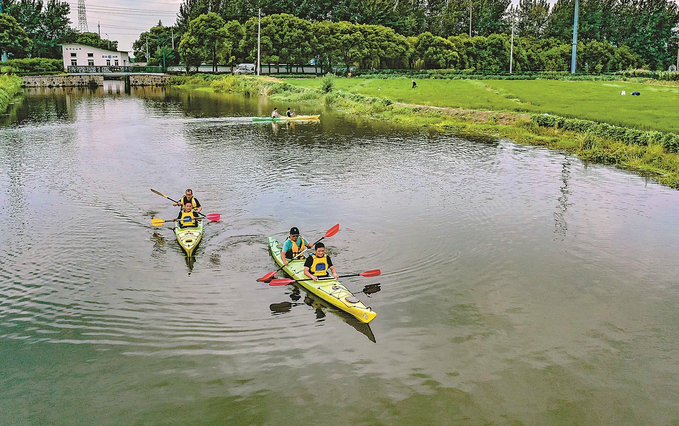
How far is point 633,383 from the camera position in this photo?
38.8 ft

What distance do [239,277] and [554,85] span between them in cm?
7401

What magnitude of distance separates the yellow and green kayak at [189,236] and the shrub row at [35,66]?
328 ft

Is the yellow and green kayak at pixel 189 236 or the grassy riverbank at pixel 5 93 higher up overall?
the grassy riverbank at pixel 5 93

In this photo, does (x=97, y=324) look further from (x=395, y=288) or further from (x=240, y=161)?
(x=240, y=161)

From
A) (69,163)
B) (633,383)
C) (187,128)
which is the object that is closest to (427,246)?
(633,383)

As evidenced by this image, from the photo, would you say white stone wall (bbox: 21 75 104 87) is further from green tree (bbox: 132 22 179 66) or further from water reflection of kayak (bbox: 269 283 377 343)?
water reflection of kayak (bbox: 269 283 377 343)

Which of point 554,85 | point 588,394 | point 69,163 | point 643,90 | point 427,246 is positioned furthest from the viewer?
point 554,85

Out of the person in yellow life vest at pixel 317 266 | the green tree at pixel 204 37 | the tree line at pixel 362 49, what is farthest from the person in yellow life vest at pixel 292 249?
the green tree at pixel 204 37

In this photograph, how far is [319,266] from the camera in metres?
15.6

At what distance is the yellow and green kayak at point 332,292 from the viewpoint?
13.9 meters

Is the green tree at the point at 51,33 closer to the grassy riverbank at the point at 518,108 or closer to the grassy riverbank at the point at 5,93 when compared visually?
the grassy riverbank at the point at 5,93

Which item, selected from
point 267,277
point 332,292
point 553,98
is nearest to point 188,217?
point 267,277

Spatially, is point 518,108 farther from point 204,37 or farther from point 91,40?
point 91,40

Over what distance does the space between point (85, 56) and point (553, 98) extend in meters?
106
